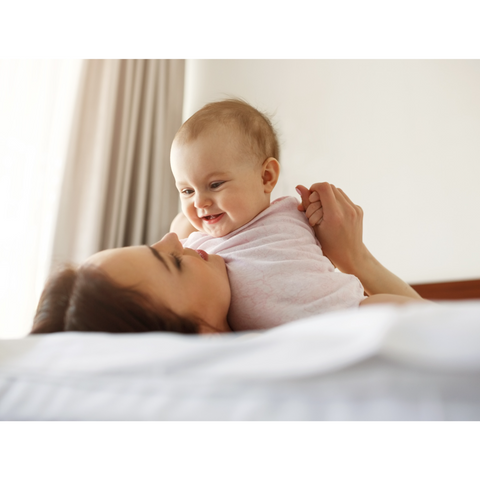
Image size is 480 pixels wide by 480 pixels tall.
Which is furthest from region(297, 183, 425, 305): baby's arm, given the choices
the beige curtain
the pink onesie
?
the beige curtain

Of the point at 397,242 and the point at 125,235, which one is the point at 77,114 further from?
the point at 397,242

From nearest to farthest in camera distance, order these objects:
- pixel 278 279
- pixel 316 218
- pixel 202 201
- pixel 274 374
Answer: pixel 274 374 → pixel 278 279 → pixel 202 201 → pixel 316 218

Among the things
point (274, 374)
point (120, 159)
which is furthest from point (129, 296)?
point (120, 159)

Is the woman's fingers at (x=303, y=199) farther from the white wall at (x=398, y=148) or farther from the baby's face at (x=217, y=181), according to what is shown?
the white wall at (x=398, y=148)

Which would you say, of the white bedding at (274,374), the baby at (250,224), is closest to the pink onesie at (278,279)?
the baby at (250,224)

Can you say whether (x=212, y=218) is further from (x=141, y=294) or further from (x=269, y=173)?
(x=141, y=294)

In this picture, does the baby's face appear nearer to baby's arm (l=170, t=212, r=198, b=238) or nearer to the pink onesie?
the pink onesie

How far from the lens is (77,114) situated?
7.16 feet

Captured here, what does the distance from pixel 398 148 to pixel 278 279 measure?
1.45 meters

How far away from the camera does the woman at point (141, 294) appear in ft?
1.75

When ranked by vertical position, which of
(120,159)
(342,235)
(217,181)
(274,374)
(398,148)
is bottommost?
(274,374)

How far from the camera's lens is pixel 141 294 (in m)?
0.55
